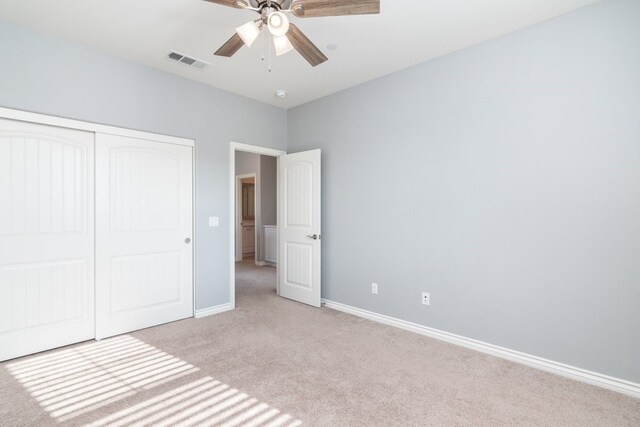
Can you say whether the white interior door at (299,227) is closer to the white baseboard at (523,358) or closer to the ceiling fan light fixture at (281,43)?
the white baseboard at (523,358)

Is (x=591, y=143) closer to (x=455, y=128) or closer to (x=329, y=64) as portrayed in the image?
(x=455, y=128)

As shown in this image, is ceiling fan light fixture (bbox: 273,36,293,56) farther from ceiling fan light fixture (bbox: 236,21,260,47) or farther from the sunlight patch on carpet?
the sunlight patch on carpet

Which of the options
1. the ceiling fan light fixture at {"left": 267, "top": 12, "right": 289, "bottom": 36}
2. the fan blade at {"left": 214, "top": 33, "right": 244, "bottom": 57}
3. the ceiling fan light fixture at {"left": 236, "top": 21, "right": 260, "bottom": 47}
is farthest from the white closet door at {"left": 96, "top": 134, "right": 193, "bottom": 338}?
the ceiling fan light fixture at {"left": 267, "top": 12, "right": 289, "bottom": 36}

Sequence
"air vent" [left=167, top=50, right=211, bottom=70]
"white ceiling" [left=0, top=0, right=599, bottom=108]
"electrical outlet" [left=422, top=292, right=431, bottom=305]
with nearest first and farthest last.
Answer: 1. "white ceiling" [left=0, top=0, right=599, bottom=108]
2. "air vent" [left=167, top=50, right=211, bottom=70]
3. "electrical outlet" [left=422, top=292, right=431, bottom=305]

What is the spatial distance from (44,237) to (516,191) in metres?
4.05

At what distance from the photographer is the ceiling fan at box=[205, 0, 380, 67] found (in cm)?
185

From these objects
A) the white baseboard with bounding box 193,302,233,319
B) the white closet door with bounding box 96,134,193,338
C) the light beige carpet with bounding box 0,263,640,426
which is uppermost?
the white closet door with bounding box 96,134,193,338

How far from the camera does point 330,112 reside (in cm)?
411

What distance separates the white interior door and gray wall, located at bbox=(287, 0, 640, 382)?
1.91ft

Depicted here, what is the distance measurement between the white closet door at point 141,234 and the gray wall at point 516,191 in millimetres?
2040

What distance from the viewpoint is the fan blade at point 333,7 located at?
1817 mm

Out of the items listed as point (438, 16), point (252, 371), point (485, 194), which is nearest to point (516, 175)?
point (485, 194)

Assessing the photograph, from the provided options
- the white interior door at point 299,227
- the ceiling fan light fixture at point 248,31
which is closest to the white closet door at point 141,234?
the white interior door at point 299,227

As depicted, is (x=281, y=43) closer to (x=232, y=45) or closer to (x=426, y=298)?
(x=232, y=45)
